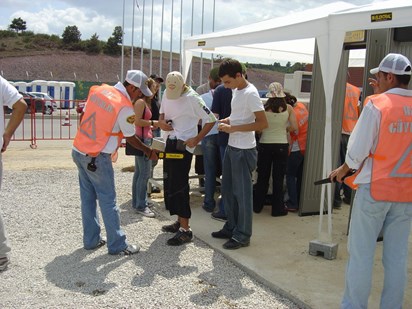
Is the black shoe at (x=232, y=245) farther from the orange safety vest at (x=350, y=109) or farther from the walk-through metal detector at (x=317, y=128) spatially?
the orange safety vest at (x=350, y=109)

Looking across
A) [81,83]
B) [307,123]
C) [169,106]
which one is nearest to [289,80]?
[307,123]

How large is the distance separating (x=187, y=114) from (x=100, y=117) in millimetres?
963

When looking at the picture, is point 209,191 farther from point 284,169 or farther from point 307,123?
point 307,123

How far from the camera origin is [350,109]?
257 inches

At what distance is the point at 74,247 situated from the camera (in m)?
4.85

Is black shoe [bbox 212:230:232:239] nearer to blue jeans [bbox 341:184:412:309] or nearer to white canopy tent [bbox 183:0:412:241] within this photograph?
white canopy tent [bbox 183:0:412:241]

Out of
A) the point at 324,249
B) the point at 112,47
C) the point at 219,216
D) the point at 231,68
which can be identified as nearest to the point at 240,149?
the point at 231,68

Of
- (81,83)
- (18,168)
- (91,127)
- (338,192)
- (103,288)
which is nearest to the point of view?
(103,288)

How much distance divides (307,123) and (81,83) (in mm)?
43794

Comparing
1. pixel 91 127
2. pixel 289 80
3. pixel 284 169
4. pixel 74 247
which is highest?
pixel 289 80

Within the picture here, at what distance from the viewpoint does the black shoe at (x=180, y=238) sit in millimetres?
4984

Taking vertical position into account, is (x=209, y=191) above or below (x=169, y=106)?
below

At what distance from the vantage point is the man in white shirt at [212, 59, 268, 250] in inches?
176

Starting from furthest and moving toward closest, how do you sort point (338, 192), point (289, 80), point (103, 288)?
1. point (289, 80)
2. point (338, 192)
3. point (103, 288)
